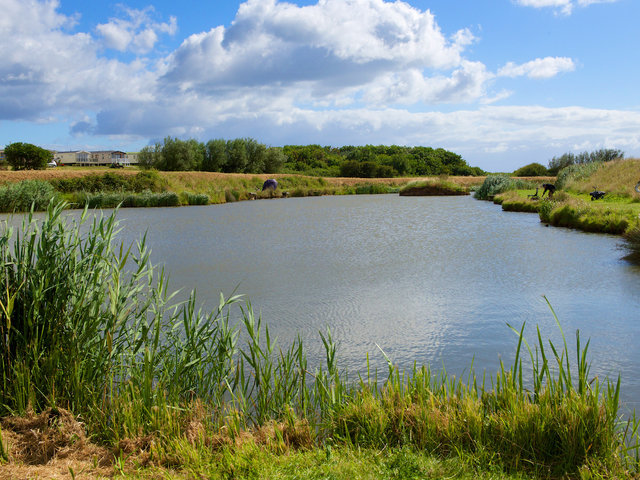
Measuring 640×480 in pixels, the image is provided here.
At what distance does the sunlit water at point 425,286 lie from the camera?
410cm

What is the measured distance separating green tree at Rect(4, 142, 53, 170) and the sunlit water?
100 feet

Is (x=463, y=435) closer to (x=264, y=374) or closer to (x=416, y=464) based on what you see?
(x=416, y=464)

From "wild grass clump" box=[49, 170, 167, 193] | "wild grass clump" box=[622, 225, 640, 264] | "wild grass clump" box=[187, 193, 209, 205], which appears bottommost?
"wild grass clump" box=[622, 225, 640, 264]

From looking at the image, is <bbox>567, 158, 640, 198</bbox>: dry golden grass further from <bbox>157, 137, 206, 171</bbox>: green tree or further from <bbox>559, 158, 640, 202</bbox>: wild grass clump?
<bbox>157, 137, 206, 171</bbox>: green tree

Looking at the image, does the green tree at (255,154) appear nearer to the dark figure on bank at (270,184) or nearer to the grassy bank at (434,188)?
the dark figure on bank at (270,184)

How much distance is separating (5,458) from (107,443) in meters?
0.43

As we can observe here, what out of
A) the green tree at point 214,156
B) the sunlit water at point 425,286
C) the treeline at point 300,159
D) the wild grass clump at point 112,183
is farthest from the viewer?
the green tree at point 214,156

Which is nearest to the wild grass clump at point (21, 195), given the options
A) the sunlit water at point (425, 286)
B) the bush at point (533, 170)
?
the sunlit water at point (425, 286)

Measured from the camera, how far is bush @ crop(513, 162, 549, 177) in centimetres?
4299

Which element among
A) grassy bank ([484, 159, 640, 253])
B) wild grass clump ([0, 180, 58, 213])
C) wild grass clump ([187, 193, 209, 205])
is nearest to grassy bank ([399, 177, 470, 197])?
grassy bank ([484, 159, 640, 253])

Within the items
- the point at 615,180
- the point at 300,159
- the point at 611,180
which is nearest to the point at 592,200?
the point at 615,180

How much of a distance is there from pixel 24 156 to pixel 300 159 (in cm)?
3313

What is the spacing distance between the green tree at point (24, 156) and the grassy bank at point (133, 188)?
35.4 feet

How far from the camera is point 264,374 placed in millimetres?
2666
